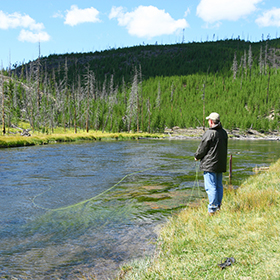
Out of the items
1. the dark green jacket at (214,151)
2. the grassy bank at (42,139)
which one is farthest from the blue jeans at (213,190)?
the grassy bank at (42,139)

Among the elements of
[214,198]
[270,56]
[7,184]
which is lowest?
[7,184]

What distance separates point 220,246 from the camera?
15.2 feet

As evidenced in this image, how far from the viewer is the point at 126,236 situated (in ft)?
20.8

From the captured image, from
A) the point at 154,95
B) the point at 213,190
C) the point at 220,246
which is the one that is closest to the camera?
the point at 220,246

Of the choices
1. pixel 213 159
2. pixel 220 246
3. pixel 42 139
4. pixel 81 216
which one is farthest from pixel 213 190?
pixel 42 139

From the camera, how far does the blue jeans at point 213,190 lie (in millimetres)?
6375

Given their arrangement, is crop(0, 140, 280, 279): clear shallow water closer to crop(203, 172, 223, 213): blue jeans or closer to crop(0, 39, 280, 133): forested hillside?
crop(203, 172, 223, 213): blue jeans

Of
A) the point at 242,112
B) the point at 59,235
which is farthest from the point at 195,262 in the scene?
the point at 242,112

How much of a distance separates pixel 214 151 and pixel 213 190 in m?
0.92

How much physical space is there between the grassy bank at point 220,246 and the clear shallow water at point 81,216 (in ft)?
2.14

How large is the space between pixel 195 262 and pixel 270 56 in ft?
572

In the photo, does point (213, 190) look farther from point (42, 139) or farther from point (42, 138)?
point (42, 138)

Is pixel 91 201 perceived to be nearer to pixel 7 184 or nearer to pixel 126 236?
pixel 126 236

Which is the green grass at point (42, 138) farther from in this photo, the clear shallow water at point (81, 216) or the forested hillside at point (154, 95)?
the clear shallow water at point (81, 216)
